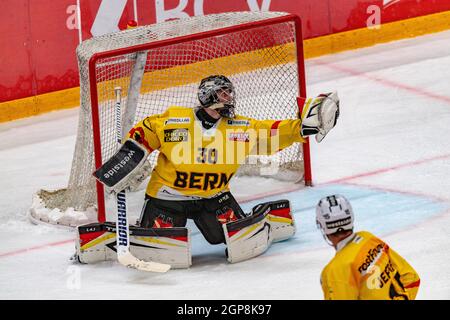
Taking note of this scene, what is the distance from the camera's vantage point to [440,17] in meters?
10.1

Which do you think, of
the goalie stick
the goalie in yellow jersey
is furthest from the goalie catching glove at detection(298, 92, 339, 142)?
the goalie stick

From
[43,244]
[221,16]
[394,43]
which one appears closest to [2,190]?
[43,244]

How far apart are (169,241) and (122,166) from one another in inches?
17.0

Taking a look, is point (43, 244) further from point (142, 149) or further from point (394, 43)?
point (394, 43)

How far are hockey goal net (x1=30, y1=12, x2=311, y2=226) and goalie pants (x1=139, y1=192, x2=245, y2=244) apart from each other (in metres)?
0.47

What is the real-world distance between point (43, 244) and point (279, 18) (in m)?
1.81

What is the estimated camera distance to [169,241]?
634 cm

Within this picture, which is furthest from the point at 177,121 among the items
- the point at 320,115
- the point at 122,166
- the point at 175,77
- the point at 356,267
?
the point at 356,267

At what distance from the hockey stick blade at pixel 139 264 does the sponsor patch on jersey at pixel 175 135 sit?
0.58 meters

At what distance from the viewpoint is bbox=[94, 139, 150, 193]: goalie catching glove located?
6422 mm

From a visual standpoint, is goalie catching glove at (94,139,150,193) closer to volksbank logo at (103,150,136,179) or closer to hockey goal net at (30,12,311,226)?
volksbank logo at (103,150,136,179)

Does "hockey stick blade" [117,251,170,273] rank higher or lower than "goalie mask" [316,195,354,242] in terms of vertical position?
lower

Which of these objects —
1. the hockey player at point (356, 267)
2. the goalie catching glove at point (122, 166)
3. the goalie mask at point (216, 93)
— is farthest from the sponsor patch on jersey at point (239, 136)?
the hockey player at point (356, 267)

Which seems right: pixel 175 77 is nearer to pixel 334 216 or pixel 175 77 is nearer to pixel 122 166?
pixel 122 166
